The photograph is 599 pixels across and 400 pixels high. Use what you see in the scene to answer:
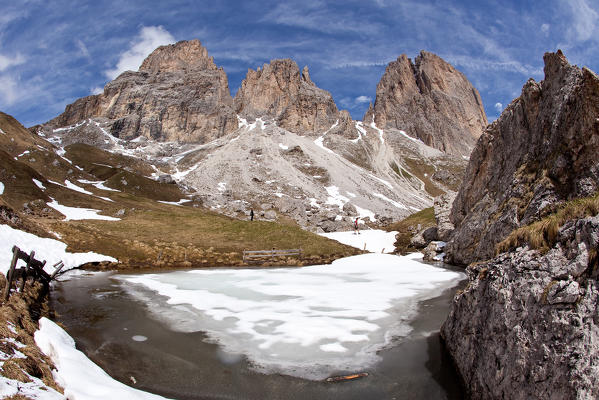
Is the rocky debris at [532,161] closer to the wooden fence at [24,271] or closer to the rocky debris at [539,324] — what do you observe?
the rocky debris at [539,324]

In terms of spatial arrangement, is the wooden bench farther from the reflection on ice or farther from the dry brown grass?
the dry brown grass

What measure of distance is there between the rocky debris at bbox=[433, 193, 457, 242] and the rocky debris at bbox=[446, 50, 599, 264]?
2.97 m

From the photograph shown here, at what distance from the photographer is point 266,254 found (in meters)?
37.7

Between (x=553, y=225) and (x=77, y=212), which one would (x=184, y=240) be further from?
(x=553, y=225)

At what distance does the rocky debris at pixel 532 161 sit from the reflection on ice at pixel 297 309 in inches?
201

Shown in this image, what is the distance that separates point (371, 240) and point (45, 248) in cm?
3848

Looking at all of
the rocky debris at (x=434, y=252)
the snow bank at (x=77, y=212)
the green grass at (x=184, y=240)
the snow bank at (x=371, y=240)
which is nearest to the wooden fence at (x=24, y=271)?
the green grass at (x=184, y=240)

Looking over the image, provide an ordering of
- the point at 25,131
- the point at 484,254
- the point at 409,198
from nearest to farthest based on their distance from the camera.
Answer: the point at 484,254 < the point at 25,131 < the point at 409,198

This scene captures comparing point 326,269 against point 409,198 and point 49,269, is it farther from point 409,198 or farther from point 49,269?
point 409,198

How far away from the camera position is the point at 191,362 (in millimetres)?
10367

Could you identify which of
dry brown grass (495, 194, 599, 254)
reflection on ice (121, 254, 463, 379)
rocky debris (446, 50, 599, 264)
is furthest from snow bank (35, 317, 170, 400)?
rocky debris (446, 50, 599, 264)

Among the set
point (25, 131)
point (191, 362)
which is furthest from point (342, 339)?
point (25, 131)

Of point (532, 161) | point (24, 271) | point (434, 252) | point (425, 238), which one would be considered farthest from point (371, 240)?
point (24, 271)

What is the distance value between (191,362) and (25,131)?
138095 mm
